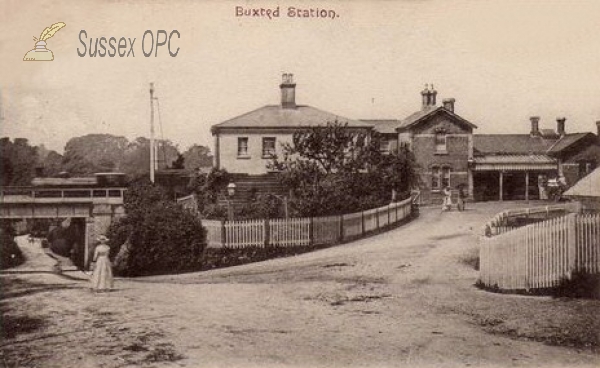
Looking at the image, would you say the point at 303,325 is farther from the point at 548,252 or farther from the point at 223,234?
the point at 223,234

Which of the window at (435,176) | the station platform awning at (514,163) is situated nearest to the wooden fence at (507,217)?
the station platform awning at (514,163)

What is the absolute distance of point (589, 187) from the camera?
7.79 m

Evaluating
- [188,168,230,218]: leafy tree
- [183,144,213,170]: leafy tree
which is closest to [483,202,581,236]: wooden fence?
[183,144,213,170]: leafy tree

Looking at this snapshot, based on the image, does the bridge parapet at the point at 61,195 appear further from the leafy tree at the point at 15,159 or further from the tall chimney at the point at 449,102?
the tall chimney at the point at 449,102

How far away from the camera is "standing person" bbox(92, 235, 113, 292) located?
800cm

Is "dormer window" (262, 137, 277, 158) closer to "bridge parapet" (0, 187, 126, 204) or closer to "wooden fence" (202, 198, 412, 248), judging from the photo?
"wooden fence" (202, 198, 412, 248)

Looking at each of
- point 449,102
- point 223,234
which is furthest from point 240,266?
point 449,102

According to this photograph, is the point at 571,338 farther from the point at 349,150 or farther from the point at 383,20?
the point at 349,150

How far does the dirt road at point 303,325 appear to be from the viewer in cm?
619

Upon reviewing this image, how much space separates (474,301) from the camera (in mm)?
7164

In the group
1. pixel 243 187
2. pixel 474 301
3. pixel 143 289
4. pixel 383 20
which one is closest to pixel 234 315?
pixel 143 289

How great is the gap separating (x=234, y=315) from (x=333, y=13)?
3802 millimetres

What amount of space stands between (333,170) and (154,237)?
3798 millimetres

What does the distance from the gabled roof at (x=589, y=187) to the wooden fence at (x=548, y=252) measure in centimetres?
53
